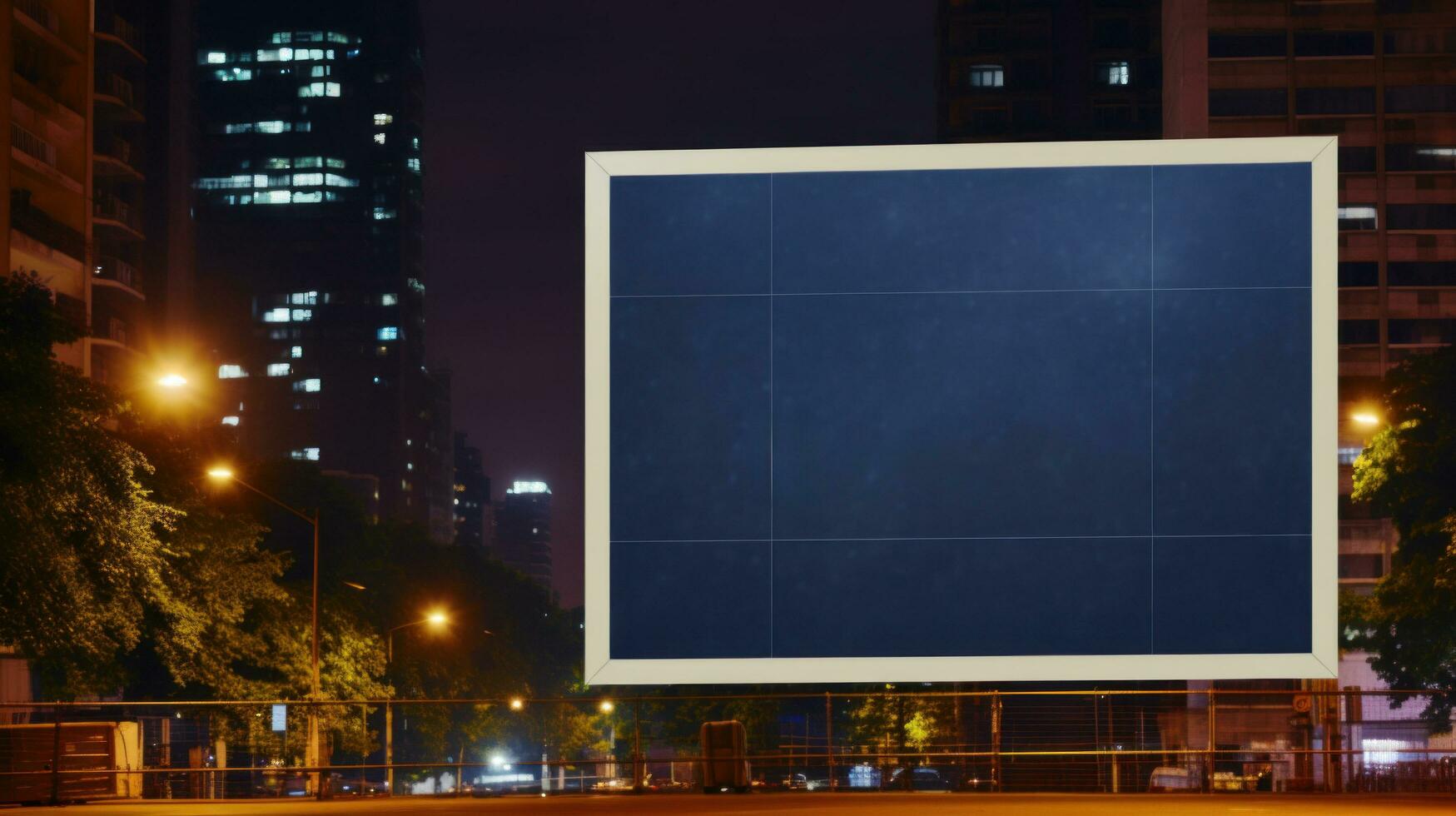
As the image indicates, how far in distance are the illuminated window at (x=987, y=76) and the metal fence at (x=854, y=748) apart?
75589 millimetres

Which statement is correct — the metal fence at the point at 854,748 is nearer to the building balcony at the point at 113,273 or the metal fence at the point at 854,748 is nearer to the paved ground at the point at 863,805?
the paved ground at the point at 863,805

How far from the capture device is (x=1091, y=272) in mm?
17750

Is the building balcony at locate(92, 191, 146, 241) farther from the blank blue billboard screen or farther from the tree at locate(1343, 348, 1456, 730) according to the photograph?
the blank blue billboard screen

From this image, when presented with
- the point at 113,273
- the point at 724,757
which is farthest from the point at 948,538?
the point at 113,273

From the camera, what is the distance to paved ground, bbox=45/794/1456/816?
74.2 ft

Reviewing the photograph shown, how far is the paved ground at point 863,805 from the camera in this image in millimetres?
22609

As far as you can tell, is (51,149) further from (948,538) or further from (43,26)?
(948,538)

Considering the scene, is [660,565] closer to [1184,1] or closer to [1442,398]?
[1442,398]

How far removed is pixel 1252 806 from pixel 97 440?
2423cm

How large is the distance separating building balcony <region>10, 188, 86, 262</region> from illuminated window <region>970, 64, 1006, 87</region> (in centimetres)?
8114

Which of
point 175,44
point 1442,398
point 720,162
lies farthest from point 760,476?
point 175,44

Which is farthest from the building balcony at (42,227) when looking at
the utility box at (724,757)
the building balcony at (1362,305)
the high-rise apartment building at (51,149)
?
the building balcony at (1362,305)

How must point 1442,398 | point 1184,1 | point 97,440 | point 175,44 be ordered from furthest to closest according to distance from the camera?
point 175,44, point 1184,1, point 1442,398, point 97,440

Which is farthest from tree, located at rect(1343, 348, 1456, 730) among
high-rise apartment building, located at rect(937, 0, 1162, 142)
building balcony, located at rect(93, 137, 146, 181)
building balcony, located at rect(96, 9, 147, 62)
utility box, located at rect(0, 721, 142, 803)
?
high-rise apartment building, located at rect(937, 0, 1162, 142)
